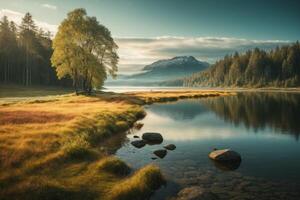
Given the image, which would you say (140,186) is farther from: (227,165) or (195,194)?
(227,165)

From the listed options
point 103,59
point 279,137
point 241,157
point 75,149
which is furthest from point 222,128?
point 103,59

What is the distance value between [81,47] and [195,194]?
218ft

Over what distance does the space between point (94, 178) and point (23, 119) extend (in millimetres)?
18895

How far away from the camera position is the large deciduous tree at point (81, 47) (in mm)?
72875

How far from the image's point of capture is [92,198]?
15.2m

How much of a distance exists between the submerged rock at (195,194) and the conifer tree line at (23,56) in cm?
9896

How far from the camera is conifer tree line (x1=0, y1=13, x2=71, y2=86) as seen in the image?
10688 centimetres

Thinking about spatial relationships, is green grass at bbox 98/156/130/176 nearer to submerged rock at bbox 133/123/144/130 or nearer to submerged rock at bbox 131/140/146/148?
submerged rock at bbox 131/140/146/148

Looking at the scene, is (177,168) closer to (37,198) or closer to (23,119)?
(37,198)

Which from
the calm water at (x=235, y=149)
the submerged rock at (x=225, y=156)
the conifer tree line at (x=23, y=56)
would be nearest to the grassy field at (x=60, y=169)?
the calm water at (x=235, y=149)

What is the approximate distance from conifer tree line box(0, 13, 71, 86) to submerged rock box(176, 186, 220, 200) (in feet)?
325

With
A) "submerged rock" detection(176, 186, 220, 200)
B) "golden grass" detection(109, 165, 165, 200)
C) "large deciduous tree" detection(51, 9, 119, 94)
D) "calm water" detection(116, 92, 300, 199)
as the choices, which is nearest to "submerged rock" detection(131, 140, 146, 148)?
"calm water" detection(116, 92, 300, 199)

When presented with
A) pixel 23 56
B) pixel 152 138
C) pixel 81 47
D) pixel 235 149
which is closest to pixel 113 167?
pixel 152 138

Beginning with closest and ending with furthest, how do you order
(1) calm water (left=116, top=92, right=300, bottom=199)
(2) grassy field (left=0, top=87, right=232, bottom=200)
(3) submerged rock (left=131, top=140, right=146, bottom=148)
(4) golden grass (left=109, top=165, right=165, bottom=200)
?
(2) grassy field (left=0, top=87, right=232, bottom=200)
(4) golden grass (left=109, top=165, right=165, bottom=200)
(1) calm water (left=116, top=92, right=300, bottom=199)
(3) submerged rock (left=131, top=140, right=146, bottom=148)
